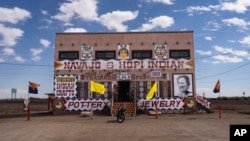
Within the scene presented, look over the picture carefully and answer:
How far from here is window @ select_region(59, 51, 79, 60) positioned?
125 ft

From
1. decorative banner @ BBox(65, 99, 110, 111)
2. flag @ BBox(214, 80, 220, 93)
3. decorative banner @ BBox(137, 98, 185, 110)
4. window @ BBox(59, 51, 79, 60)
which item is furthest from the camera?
window @ BBox(59, 51, 79, 60)

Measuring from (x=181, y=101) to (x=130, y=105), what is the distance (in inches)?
265

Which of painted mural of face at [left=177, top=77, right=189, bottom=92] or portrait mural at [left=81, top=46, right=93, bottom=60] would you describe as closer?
painted mural of face at [left=177, top=77, right=189, bottom=92]

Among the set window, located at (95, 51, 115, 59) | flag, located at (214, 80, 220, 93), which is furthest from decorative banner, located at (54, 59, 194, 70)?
flag, located at (214, 80, 220, 93)

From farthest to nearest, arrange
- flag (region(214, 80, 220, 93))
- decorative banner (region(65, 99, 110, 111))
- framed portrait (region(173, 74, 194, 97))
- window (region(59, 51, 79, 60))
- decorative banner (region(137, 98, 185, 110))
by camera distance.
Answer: window (region(59, 51, 79, 60)), framed portrait (region(173, 74, 194, 97)), decorative banner (region(65, 99, 110, 111)), decorative banner (region(137, 98, 185, 110)), flag (region(214, 80, 220, 93))

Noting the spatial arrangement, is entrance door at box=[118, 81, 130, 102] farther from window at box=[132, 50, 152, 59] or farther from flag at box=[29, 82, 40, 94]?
flag at box=[29, 82, 40, 94]

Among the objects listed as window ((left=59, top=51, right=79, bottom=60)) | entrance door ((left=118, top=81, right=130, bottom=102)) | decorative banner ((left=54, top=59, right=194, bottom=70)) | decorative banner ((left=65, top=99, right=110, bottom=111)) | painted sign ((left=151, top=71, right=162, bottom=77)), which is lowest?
decorative banner ((left=65, top=99, right=110, bottom=111))

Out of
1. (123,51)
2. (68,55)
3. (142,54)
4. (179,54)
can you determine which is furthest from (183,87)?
(68,55)

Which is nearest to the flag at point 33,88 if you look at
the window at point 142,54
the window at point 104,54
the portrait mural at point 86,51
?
the portrait mural at point 86,51

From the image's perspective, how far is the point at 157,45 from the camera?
3812 centimetres

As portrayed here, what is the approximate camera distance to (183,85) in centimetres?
3725

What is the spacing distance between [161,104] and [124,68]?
5.91 metres

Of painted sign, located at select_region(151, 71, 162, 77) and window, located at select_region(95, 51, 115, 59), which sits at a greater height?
window, located at select_region(95, 51, 115, 59)

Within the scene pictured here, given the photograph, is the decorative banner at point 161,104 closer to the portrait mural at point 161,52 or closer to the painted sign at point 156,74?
the painted sign at point 156,74
